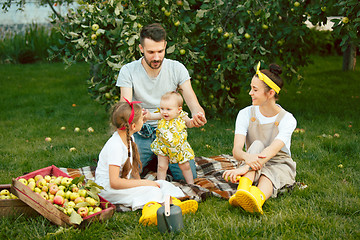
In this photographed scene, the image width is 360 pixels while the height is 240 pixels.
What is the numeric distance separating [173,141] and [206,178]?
59 cm

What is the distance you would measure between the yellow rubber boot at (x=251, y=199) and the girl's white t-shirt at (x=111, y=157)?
0.90 meters

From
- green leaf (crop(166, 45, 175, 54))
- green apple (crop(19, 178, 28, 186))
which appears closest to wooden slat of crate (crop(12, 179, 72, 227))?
green apple (crop(19, 178, 28, 186))

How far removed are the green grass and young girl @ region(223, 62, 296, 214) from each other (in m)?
0.16

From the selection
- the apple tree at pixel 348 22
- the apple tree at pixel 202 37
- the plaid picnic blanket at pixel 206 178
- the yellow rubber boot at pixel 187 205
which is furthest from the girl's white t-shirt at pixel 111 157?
the apple tree at pixel 348 22

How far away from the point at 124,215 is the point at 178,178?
0.93 m

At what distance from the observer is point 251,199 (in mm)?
2799

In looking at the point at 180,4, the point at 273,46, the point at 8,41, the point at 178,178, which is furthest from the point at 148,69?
the point at 8,41

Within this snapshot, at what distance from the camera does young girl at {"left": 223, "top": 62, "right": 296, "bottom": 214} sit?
3141 millimetres

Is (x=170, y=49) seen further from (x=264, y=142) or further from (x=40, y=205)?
(x=40, y=205)

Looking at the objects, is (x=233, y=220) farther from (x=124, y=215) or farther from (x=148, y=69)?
(x=148, y=69)

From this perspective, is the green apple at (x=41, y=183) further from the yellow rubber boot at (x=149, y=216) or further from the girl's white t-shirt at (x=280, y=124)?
the girl's white t-shirt at (x=280, y=124)

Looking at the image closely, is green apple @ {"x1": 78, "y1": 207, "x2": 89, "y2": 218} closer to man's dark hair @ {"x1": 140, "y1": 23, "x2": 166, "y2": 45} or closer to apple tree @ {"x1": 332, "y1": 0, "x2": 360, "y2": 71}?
man's dark hair @ {"x1": 140, "y1": 23, "x2": 166, "y2": 45}

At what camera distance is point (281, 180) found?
10.7 feet

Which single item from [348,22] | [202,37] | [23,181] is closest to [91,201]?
[23,181]
